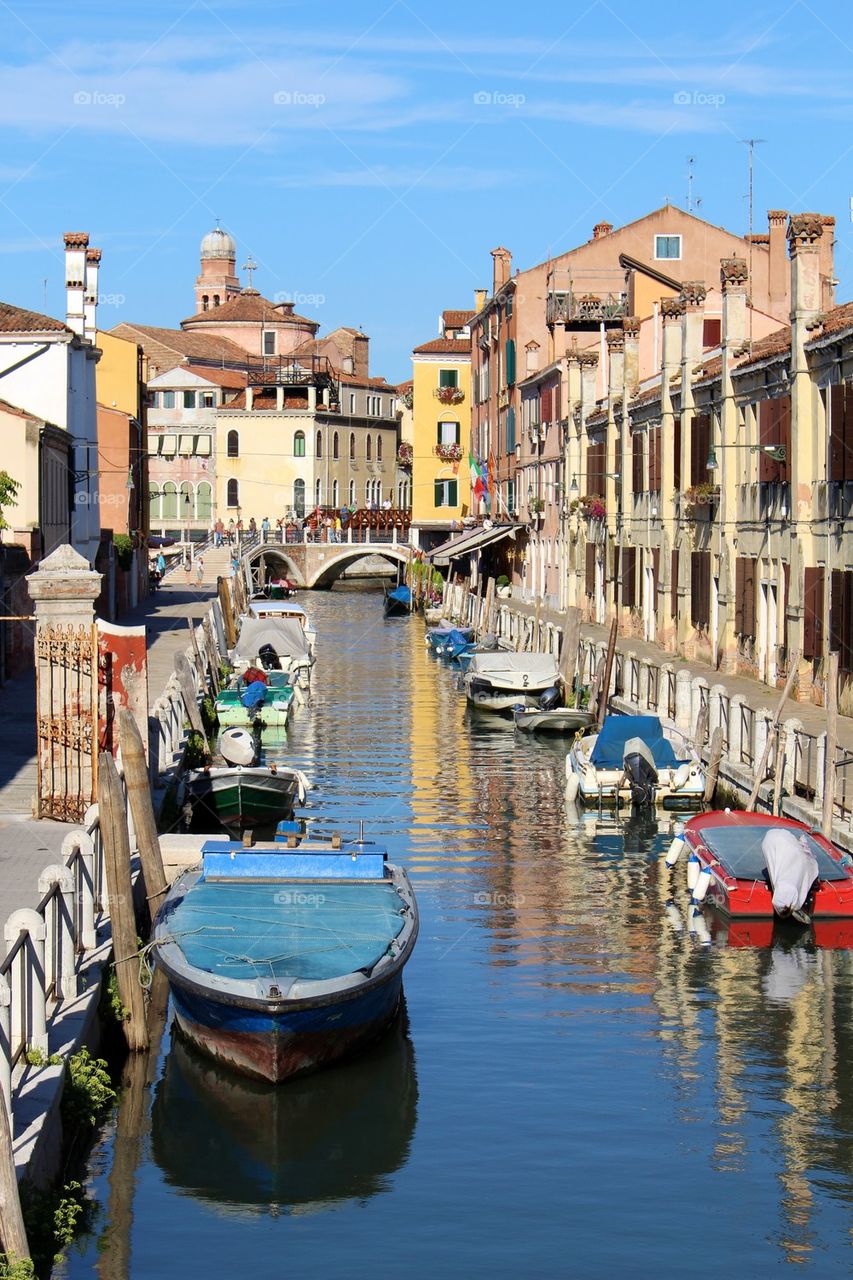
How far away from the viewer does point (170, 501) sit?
11031 cm

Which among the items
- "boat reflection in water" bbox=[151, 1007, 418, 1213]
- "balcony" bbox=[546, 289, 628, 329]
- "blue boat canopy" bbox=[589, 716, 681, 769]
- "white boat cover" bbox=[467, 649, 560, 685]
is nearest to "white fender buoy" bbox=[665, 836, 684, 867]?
"blue boat canopy" bbox=[589, 716, 681, 769]

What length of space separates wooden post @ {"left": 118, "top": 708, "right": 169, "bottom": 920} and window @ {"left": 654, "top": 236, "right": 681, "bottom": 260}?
4764cm

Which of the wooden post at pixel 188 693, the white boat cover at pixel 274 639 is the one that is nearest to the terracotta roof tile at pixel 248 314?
the white boat cover at pixel 274 639

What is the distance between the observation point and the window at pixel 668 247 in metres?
61.2

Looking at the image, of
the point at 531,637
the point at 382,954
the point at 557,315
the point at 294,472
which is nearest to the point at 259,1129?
the point at 382,954

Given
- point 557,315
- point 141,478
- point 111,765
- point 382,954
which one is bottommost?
point 382,954

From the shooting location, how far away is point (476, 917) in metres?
20.5

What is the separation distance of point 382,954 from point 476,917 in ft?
19.8

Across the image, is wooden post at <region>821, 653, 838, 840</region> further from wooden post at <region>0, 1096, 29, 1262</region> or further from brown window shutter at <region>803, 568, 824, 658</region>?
wooden post at <region>0, 1096, 29, 1262</region>

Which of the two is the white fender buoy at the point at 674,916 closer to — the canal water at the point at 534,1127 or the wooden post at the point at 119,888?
the canal water at the point at 534,1127

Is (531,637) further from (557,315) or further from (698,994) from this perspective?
(698,994)

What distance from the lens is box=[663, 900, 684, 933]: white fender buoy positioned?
65.2ft

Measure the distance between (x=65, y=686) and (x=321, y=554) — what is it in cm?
7211

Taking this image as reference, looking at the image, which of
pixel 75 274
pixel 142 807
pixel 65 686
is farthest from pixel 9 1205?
pixel 75 274
